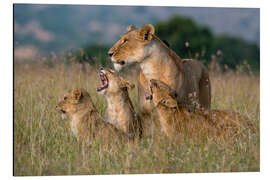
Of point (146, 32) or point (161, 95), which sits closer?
point (161, 95)

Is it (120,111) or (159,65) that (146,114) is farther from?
(159,65)

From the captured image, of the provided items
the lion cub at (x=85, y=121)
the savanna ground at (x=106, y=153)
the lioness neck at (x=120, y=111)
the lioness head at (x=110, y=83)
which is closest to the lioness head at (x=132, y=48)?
the lioness head at (x=110, y=83)

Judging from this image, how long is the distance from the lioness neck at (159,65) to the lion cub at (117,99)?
0.31 metres

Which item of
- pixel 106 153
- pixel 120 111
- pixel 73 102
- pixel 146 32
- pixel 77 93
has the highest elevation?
pixel 146 32

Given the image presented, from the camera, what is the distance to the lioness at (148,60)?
620 centimetres

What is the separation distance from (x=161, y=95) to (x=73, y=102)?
1.15 meters

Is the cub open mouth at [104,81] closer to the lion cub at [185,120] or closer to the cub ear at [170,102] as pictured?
the lion cub at [185,120]

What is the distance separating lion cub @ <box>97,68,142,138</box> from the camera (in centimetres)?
632

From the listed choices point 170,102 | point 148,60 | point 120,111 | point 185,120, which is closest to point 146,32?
point 148,60

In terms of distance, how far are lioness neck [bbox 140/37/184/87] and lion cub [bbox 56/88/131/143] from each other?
856 mm

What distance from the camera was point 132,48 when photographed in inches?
244

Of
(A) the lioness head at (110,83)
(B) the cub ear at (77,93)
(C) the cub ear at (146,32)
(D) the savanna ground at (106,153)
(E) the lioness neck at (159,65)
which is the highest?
(C) the cub ear at (146,32)
